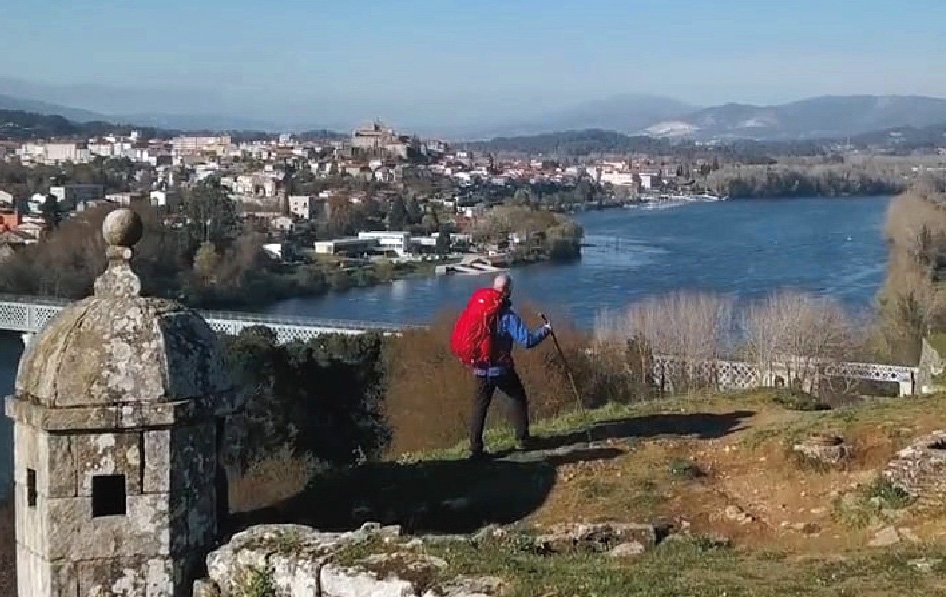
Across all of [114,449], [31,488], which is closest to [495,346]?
[114,449]

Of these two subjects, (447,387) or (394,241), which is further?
(394,241)

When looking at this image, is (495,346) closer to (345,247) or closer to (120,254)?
(120,254)

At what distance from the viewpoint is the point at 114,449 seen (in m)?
5.03

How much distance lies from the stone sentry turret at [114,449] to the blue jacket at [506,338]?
2680 millimetres

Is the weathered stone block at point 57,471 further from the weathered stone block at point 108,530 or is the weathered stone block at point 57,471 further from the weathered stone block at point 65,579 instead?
the weathered stone block at point 65,579

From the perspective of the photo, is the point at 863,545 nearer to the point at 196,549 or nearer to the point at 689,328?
the point at 196,549

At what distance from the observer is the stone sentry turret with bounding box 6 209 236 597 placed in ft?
16.4

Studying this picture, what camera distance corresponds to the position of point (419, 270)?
2648 inches

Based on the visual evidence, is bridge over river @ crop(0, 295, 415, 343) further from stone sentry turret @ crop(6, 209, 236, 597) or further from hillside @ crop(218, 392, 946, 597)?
stone sentry turret @ crop(6, 209, 236, 597)

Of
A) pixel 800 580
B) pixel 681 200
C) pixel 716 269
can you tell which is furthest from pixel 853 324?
pixel 681 200

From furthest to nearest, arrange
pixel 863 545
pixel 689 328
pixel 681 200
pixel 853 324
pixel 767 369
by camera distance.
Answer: pixel 681 200 < pixel 853 324 < pixel 689 328 < pixel 767 369 < pixel 863 545

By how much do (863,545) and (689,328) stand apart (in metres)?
23.6

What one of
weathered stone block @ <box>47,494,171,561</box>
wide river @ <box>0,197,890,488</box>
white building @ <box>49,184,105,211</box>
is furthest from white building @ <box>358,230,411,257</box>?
weathered stone block @ <box>47,494,171,561</box>

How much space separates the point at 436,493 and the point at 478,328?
3.41 feet
